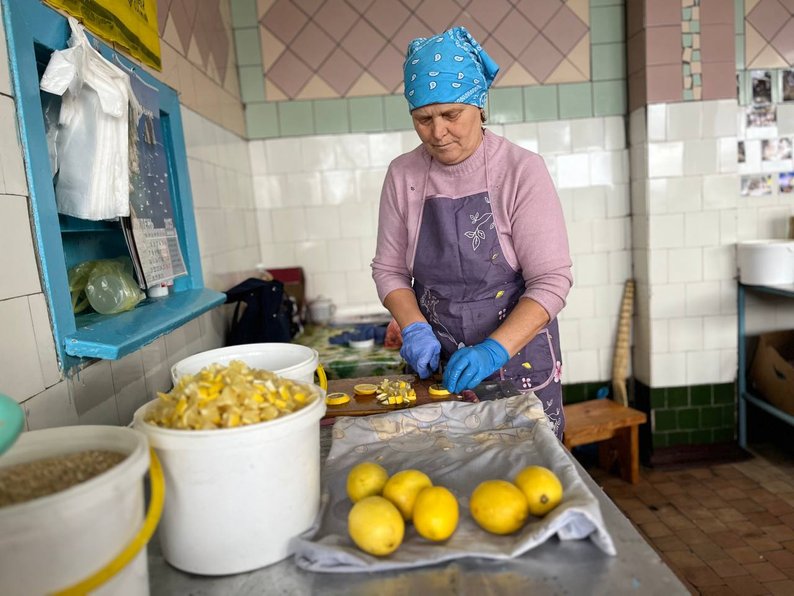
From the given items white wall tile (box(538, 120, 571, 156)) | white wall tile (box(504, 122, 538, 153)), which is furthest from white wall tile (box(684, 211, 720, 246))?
white wall tile (box(504, 122, 538, 153))

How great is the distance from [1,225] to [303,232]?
2.51 metres

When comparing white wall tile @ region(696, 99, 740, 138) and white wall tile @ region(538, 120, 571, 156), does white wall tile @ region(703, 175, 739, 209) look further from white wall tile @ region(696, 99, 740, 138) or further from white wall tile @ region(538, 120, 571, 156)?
white wall tile @ region(538, 120, 571, 156)

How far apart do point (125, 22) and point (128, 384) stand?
1165mm

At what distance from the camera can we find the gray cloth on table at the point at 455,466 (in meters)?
0.86

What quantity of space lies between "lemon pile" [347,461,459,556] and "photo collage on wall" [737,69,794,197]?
11.3 feet

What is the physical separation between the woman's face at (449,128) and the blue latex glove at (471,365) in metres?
0.61

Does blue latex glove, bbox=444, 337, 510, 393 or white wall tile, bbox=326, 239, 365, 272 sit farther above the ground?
white wall tile, bbox=326, 239, 365, 272

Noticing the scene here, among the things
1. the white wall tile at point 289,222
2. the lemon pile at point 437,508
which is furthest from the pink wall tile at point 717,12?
the lemon pile at point 437,508

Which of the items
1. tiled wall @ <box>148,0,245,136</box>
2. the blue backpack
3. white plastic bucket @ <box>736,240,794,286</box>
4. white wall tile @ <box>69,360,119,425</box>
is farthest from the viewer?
white plastic bucket @ <box>736,240,794,286</box>

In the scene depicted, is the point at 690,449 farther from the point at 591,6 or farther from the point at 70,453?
the point at 70,453

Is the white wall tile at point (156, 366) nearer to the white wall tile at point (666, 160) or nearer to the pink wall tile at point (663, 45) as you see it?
the white wall tile at point (666, 160)

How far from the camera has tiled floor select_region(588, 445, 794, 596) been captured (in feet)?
7.97

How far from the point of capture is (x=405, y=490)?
0.95 m

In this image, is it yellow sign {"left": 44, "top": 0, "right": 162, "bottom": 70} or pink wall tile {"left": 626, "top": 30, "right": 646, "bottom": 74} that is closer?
yellow sign {"left": 44, "top": 0, "right": 162, "bottom": 70}
